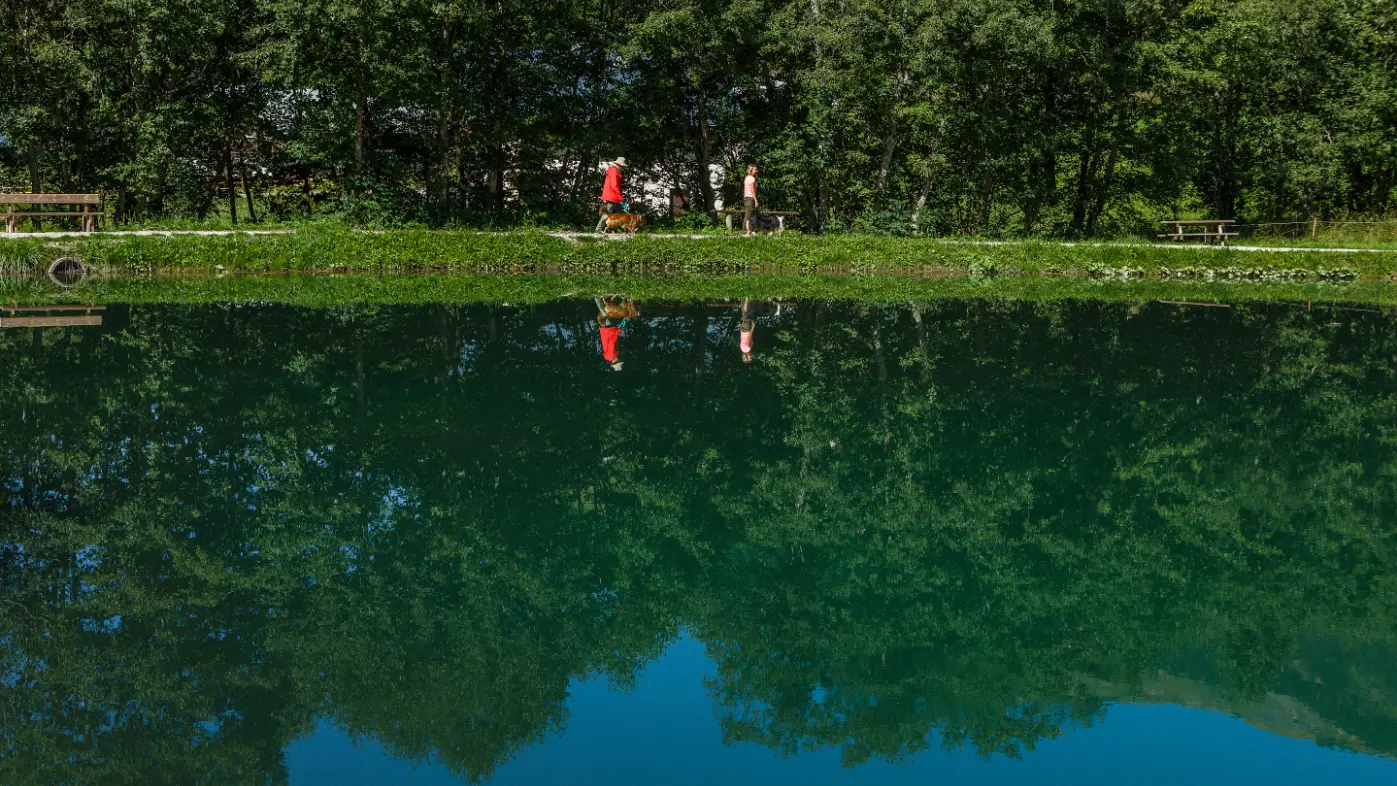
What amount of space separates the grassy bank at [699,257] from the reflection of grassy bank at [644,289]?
0.63 m

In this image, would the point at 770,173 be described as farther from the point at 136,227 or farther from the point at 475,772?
the point at 475,772

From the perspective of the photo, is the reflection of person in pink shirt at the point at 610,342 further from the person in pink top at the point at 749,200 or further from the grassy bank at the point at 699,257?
the person in pink top at the point at 749,200

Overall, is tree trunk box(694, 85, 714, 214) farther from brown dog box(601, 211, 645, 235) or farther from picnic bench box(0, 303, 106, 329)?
picnic bench box(0, 303, 106, 329)

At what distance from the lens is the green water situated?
5.29 m

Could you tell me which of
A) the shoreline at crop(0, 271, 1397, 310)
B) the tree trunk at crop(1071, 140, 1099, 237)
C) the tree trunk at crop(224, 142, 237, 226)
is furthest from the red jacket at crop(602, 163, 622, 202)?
the tree trunk at crop(1071, 140, 1099, 237)

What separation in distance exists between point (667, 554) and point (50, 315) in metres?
13.9

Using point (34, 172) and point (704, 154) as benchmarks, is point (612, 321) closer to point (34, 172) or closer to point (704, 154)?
point (704, 154)

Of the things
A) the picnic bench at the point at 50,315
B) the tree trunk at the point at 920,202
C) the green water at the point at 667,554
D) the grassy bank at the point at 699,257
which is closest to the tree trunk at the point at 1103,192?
the grassy bank at the point at 699,257

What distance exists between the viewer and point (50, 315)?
17.7 metres

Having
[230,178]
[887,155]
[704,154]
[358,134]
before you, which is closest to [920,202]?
[887,155]

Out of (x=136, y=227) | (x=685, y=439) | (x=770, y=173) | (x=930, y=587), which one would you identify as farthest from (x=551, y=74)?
(x=930, y=587)

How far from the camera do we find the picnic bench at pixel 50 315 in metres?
16.7

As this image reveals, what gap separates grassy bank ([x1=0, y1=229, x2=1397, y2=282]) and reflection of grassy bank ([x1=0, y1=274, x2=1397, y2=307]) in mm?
630

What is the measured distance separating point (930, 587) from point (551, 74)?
2636cm
